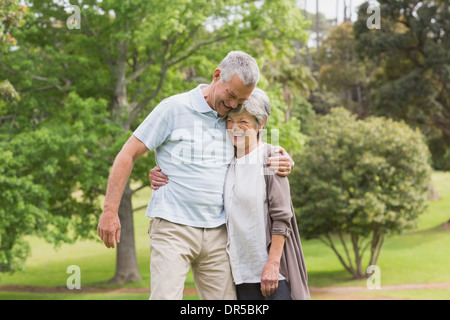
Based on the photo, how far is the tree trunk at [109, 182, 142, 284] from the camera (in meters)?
21.1

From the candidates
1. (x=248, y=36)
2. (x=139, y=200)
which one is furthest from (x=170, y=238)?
(x=139, y=200)

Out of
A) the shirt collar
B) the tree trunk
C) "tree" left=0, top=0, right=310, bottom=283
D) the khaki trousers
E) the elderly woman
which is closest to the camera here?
the khaki trousers

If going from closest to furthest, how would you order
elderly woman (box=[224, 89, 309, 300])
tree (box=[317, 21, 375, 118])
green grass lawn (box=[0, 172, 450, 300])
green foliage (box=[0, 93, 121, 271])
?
elderly woman (box=[224, 89, 309, 300])
green foliage (box=[0, 93, 121, 271])
green grass lawn (box=[0, 172, 450, 300])
tree (box=[317, 21, 375, 118])

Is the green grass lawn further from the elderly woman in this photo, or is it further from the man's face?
the man's face

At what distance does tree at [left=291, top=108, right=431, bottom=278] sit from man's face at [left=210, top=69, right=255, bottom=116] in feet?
48.2

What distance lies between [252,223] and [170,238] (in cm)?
51

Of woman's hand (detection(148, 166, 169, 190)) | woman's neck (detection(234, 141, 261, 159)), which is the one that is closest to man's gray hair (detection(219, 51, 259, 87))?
woman's neck (detection(234, 141, 261, 159))

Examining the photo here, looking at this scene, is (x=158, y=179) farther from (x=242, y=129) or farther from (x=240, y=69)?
(x=240, y=69)

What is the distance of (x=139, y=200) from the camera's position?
4416 cm

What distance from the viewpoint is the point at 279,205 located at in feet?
11.5

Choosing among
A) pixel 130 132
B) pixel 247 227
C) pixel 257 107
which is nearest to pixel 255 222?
pixel 247 227

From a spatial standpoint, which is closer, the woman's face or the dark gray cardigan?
the dark gray cardigan

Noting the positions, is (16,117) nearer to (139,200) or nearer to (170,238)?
(170,238)

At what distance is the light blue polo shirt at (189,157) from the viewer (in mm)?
3551
